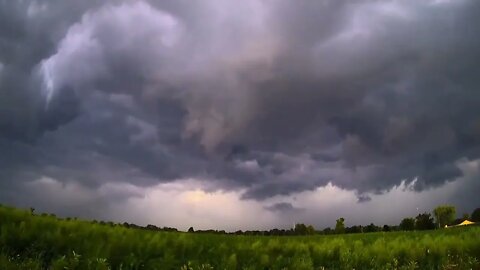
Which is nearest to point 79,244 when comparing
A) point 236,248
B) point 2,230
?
point 2,230

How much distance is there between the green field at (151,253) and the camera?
12.0 m

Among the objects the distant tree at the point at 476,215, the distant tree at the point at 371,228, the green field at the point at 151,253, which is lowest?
the green field at the point at 151,253

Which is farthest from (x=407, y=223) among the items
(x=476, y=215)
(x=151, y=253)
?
(x=151, y=253)

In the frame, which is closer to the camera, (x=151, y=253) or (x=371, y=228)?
(x=151, y=253)

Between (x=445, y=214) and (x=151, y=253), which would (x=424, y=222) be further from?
(x=151, y=253)

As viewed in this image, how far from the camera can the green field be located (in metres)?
12.0

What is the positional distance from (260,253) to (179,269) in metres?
4.16

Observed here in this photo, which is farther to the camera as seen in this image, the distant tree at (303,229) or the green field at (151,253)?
the distant tree at (303,229)

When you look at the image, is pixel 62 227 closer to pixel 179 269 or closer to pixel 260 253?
pixel 179 269

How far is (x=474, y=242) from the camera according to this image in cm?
2158

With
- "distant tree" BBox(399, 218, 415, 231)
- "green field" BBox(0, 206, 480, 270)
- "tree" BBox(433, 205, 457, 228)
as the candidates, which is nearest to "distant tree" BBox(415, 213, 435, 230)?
"distant tree" BBox(399, 218, 415, 231)

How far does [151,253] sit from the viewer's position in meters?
14.0

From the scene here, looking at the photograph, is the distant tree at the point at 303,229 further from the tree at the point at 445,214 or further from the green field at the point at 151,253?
the green field at the point at 151,253

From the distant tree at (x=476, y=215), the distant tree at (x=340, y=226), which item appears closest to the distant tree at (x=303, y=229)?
the distant tree at (x=340, y=226)
